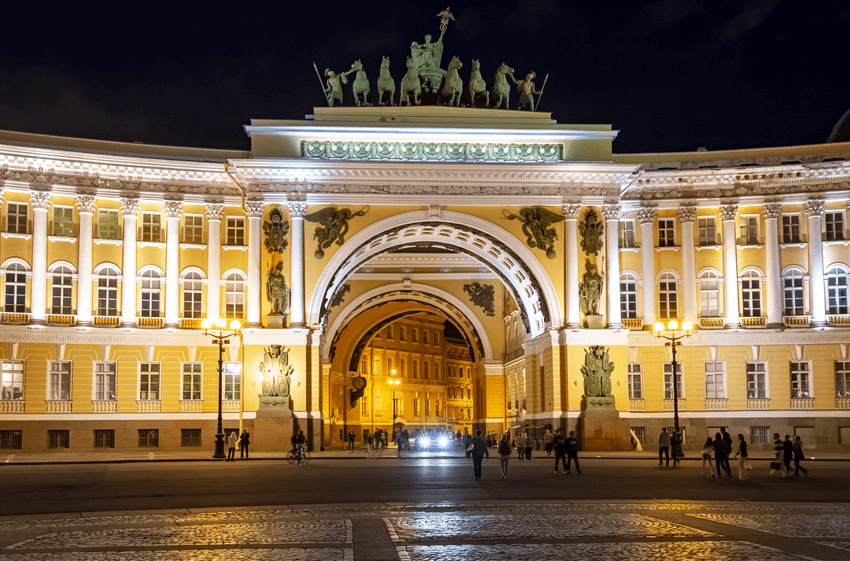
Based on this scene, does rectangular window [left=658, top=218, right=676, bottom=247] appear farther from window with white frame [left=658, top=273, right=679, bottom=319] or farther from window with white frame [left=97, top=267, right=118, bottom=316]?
window with white frame [left=97, top=267, right=118, bottom=316]

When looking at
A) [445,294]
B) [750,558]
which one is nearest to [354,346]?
[445,294]

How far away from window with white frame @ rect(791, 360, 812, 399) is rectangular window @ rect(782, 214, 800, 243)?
6.36 metres

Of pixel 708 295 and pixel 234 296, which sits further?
pixel 708 295

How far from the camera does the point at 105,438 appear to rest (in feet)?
165

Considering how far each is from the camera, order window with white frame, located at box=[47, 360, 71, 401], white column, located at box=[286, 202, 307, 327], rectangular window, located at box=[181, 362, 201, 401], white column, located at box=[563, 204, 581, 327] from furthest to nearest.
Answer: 1. rectangular window, located at box=[181, 362, 201, 401]
2. white column, located at box=[563, 204, 581, 327]
3. white column, located at box=[286, 202, 307, 327]
4. window with white frame, located at box=[47, 360, 71, 401]

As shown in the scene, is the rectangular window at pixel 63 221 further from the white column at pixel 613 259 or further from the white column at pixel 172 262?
the white column at pixel 613 259

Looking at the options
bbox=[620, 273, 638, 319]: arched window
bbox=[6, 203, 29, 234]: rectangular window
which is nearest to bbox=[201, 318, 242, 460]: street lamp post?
bbox=[6, 203, 29, 234]: rectangular window

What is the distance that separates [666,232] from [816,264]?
7667 millimetres

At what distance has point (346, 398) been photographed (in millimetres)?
79562

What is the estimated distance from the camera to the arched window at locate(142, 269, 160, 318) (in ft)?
169

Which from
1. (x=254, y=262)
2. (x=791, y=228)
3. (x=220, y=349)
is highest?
(x=791, y=228)

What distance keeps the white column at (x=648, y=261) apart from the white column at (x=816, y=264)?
783cm

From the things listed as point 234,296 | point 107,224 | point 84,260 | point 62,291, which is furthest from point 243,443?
point 107,224

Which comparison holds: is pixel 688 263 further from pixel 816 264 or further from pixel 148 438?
pixel 148 438
